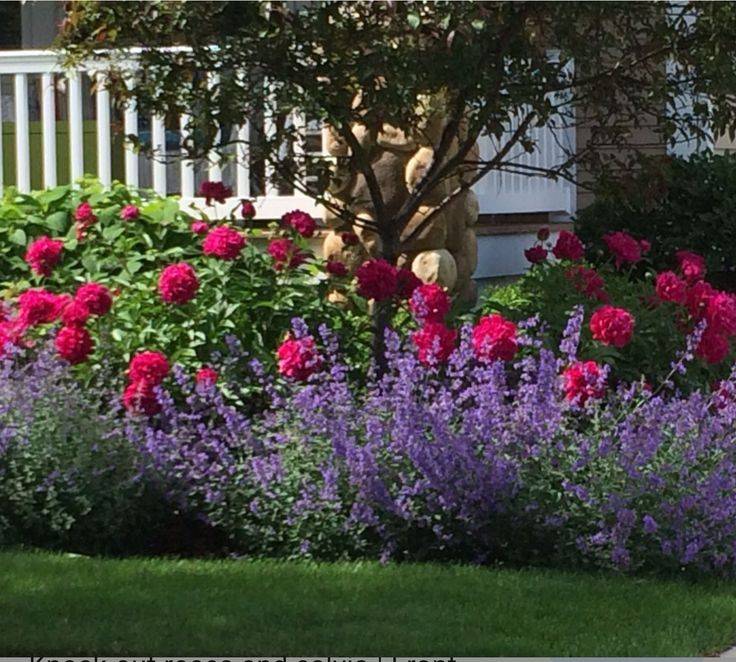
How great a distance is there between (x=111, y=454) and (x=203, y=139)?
1.71 metres

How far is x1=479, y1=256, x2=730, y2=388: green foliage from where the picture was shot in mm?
6953

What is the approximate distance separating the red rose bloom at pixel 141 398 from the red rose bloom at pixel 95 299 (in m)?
0.40

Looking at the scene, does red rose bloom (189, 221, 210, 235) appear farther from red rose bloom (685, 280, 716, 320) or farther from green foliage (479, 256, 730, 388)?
red rose bloom (685, 280, 716, 320)

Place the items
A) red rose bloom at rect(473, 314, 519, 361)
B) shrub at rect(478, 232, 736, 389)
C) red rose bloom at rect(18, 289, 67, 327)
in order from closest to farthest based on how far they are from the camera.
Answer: red rose bloom at rect(473, 314, 519, 361) → red rose bloom at rect(18, 289, 67, 327) → shrub at rect(478, 232, 736, 389)

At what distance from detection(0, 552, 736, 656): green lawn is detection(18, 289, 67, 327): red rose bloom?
116cm


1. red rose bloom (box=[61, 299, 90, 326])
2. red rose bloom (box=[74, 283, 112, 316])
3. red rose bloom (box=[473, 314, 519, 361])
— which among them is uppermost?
red rose bloom (box=[74, 283, 112, 316])

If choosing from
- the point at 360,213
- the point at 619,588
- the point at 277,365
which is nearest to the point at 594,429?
the point at 619,588

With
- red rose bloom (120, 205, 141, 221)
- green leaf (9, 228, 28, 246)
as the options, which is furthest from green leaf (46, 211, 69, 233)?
red rose bloom (120, 205, 141, 221)

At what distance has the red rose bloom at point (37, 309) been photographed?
6.37 meters

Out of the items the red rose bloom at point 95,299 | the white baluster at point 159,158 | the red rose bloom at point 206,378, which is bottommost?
the red rose bloom at point 206,378

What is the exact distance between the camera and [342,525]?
18.5 feet

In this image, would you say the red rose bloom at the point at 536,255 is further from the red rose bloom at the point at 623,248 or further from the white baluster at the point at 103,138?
the white baluster at the point at 103,138

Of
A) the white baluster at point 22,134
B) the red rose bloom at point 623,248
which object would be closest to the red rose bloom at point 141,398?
the red rose bloom at point 623,248

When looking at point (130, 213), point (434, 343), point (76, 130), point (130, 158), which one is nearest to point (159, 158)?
point (130, 158)
